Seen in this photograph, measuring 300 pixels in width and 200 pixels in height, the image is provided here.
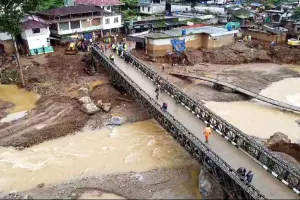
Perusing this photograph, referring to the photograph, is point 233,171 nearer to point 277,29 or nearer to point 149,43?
point 149,43

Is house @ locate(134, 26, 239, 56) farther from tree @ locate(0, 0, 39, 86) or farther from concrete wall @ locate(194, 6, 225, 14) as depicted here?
tree @ locate(0, 0, 39, 86)

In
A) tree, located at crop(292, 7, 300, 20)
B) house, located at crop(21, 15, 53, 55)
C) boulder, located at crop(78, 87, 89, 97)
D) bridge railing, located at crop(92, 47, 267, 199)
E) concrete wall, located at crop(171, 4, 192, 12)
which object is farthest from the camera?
concrete wall, located at crop(171, 4, 192, 12)

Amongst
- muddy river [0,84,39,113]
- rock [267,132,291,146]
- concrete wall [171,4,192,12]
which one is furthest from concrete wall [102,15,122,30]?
rock [267,132,291,146]

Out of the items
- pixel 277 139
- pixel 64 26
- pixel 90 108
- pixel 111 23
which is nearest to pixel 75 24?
pixel 64 26

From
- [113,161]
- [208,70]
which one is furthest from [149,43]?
[113,161]

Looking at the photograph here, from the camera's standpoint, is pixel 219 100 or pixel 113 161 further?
pixel 219 100

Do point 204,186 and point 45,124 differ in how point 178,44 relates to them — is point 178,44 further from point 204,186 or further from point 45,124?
point 204,186
